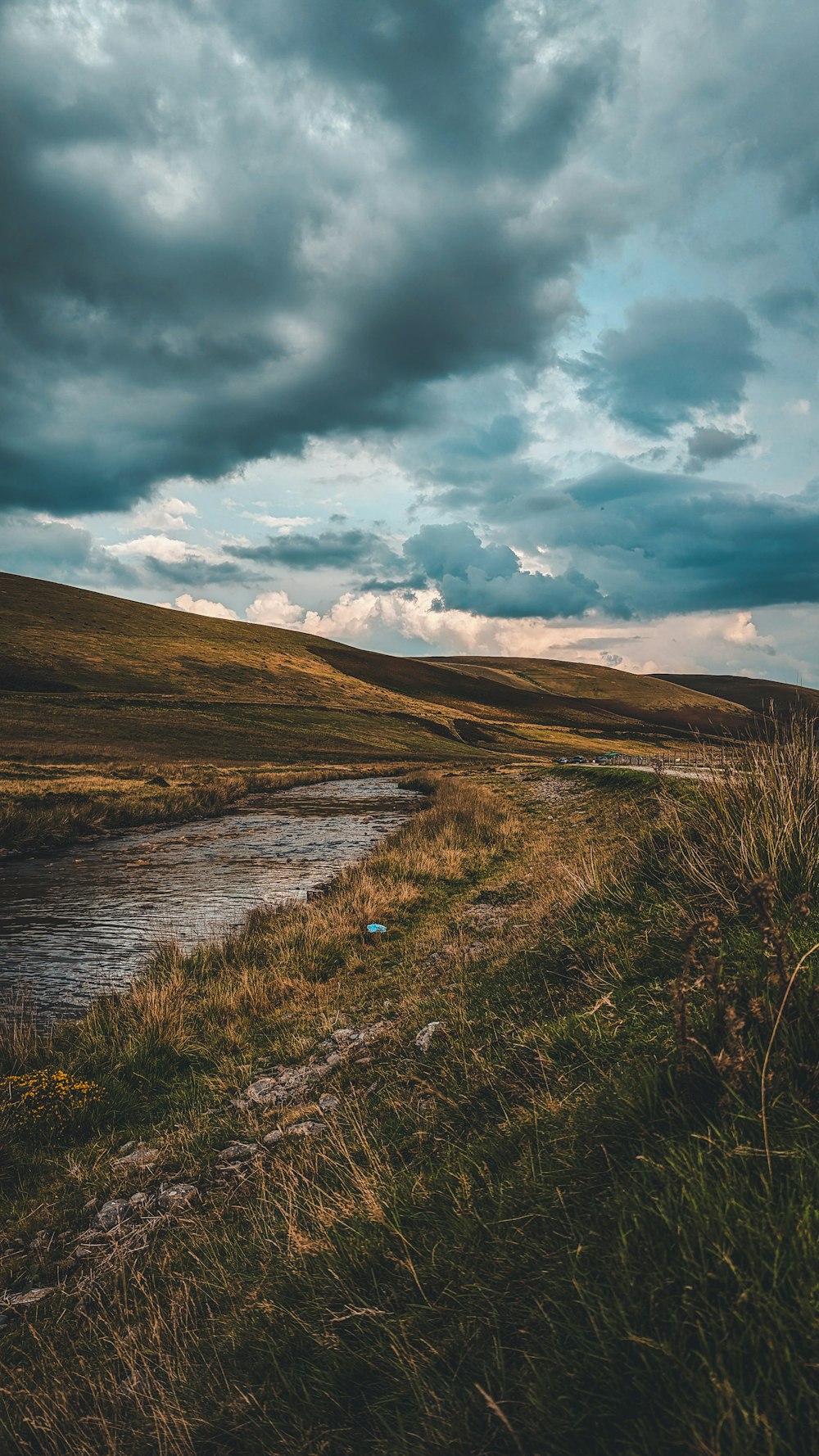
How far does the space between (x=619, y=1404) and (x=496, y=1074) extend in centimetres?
249

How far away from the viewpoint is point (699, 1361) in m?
1.87

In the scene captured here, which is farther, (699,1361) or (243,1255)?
(243,1255)

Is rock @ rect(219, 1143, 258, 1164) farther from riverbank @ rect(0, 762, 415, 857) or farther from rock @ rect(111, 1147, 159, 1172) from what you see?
riverbank @ rect(0, 762, 415, 857)

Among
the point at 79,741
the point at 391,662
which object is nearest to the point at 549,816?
the point at 79,741

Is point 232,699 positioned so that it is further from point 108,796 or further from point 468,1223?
point 468,1223

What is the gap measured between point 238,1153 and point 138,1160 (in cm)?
87

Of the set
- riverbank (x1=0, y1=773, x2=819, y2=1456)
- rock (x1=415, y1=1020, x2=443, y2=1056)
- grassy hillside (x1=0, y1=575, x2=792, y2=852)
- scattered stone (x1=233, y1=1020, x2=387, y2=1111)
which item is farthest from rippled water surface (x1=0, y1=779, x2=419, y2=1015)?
rock (x1=415, y1=1020, x2=443, y2=1056)

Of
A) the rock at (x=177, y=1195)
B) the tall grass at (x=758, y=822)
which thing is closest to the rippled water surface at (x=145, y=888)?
the rock at (x=177, y=1195)

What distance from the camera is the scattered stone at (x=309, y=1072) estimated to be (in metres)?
5.90

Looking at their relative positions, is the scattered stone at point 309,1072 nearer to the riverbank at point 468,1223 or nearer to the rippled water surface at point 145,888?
the riverbank at point 468,1223

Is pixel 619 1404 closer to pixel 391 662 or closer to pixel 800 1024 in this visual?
pixel 800 1024

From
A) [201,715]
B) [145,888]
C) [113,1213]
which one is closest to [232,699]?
[201,715]

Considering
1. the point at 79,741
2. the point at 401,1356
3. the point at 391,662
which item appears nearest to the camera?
the point at 401,1356

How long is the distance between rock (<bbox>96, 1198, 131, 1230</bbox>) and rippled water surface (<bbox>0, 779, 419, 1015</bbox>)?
5305 mm
